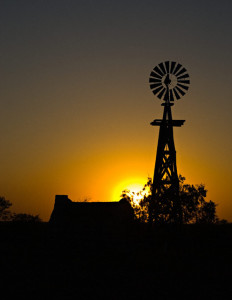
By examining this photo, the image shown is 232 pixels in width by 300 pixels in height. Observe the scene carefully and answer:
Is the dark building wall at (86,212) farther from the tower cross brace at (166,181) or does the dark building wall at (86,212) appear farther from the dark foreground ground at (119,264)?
the tower cross brace at (166,181)

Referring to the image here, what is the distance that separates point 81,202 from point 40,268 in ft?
61.9

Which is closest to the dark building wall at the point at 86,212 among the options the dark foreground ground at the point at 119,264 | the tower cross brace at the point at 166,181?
the dark foreground ground at the point at 119,264

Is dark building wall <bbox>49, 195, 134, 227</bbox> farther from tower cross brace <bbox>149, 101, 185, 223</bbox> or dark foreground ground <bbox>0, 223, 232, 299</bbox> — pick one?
tower cross brace <bbox>149, 101, 185, 223</bbox>

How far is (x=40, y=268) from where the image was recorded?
3628 cm

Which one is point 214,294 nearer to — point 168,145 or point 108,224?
point 168,145

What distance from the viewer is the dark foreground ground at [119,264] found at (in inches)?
1187

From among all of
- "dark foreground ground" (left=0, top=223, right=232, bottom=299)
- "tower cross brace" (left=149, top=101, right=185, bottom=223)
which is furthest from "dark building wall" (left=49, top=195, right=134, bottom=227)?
"tower cross brace" (left=149, top=101, right=185, bottom=223)

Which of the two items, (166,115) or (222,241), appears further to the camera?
(222,241)

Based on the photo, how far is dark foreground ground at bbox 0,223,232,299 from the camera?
30156 millimetres

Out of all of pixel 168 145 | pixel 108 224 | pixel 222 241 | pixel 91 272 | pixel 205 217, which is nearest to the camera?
pixel 91 272

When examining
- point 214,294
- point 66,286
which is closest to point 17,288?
point 66,286

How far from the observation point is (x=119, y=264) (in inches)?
1474

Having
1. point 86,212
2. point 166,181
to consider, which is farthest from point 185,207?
point 86,212

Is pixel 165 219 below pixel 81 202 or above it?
below
